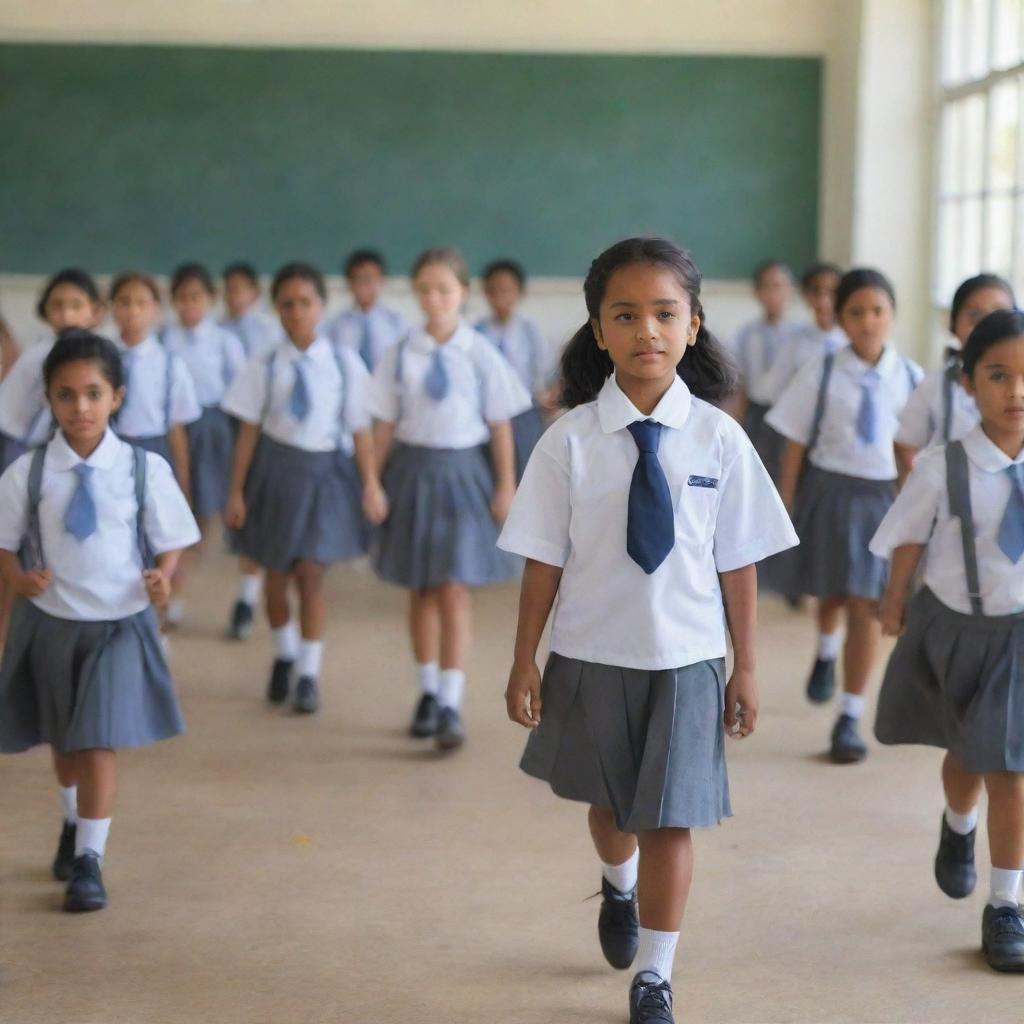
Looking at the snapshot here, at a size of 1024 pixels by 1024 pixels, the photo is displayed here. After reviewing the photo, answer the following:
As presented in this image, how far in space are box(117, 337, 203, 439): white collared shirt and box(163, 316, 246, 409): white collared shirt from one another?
1138mm

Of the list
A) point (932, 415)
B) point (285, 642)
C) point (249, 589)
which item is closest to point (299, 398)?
point (285, 642)

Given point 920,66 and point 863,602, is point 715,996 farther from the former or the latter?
point 920,66

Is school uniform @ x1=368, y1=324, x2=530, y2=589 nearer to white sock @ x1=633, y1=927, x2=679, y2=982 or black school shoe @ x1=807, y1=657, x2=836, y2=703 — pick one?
black school shoe @ x1=807, y1=657, x2=836, y2=703

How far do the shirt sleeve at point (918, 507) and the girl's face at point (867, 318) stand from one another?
3.93 ft

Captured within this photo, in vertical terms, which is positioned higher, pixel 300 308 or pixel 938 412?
pixel 300 308

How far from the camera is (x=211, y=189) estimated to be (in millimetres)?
7137

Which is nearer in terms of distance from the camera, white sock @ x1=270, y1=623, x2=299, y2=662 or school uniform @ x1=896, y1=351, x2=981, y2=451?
school uniform @ x1=896, y1=351, x2=981, y2=451

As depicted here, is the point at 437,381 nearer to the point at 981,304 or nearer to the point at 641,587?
the point at 981,304

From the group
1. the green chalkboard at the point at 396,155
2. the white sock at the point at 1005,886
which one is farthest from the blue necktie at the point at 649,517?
the green chalkboard at the point at 396,155

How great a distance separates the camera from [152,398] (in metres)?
4.67

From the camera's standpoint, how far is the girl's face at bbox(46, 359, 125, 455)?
114 inches

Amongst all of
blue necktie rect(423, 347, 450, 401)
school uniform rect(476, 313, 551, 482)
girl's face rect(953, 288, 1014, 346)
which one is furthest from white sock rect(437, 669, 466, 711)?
school uniform rect(476, 313, 551, 482)

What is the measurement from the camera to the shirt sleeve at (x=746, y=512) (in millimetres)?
2318

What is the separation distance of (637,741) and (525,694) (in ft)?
0.60
